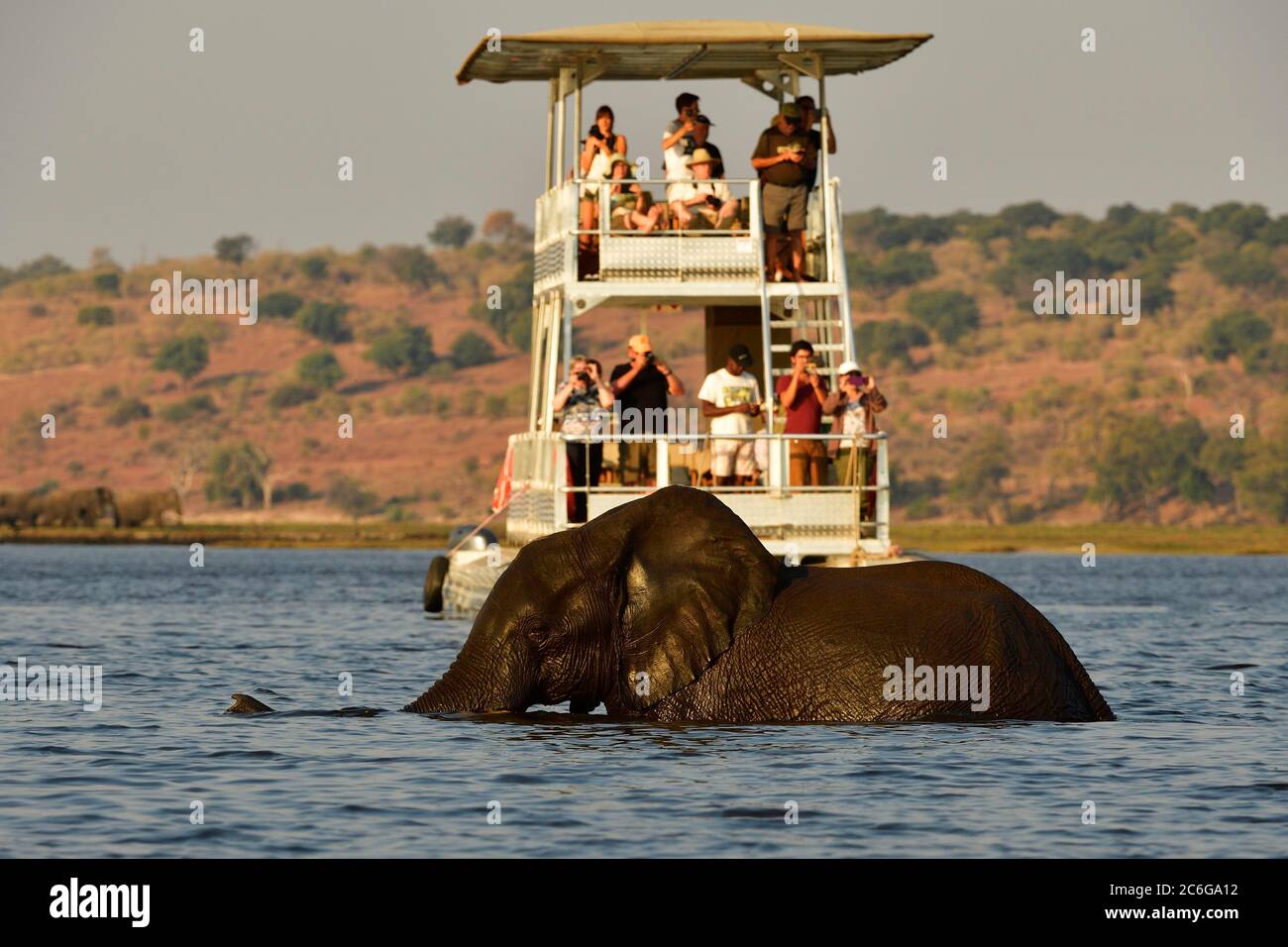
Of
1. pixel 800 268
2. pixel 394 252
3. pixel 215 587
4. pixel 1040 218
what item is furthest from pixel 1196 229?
pixel 800 268

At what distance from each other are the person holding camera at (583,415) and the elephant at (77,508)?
56.8 meters

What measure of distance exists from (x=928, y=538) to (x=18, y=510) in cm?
3108

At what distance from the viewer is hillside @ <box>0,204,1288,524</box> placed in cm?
10262

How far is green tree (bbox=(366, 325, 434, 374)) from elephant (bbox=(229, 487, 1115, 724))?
Result: 375ft

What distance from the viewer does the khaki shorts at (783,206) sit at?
90.8 ft

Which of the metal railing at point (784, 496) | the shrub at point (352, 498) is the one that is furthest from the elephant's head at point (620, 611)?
the shrub at point (352, 498)

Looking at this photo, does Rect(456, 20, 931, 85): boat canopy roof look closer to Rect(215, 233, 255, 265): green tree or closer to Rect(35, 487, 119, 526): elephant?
Answer: Rect(35, 487, 119, 526): elephant

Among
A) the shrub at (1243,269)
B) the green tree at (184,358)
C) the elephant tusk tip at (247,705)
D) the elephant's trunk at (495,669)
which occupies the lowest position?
the elephant tusk tip at (247,705)

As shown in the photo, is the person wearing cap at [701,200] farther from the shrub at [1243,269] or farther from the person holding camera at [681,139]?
the shrub at [1243,269]

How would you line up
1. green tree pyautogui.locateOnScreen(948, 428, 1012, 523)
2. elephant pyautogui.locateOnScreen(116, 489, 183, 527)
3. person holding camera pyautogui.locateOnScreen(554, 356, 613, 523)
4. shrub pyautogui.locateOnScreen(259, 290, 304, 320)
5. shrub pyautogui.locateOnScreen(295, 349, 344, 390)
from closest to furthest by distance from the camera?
1. person holding camera pyautogui.locateOnScreen(554, 356, 613, 523)
2. elephant pyautogui.locateOnScreen(116, 489, 183, 527)
3. green tree pyautogui.locateOnScreen(948, 428, 1012, 523)
4. shrub pyautogui.locateOnScreen(295, 349, 344, 390)
5. shrub pyautogui.locateOnScreen(259, 290, 304, 320)

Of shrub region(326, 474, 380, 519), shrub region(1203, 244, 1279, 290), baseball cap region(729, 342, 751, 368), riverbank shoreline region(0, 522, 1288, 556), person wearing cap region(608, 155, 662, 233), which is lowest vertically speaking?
riverbank shoreline region(0, 522, 1288, 556)

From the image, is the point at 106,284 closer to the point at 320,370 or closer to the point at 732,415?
the point at 320,370

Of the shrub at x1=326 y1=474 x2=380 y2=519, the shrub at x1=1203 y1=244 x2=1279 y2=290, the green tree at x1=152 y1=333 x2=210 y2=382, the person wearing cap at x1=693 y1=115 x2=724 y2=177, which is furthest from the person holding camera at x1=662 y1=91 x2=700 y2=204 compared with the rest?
the shrub at x1=1203 y1=244 x2=1279 y2=290
